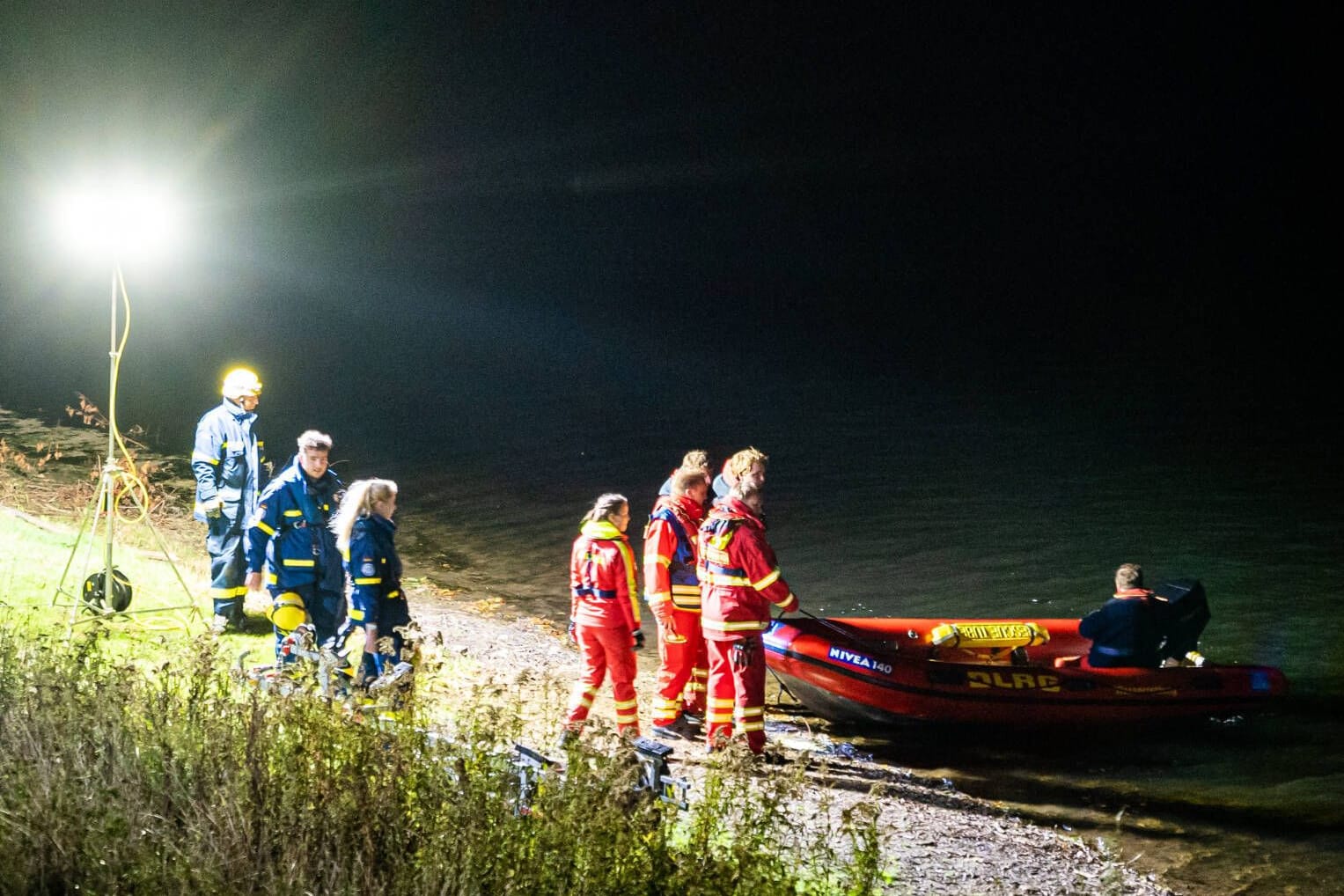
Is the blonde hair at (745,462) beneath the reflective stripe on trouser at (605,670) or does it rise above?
above

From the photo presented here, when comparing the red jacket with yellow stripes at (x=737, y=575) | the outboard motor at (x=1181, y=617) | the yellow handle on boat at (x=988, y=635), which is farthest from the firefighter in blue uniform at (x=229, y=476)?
the outboard motor at (x=1181, y=617)

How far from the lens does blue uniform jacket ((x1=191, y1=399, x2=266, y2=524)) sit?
812cm

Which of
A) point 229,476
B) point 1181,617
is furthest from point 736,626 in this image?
point 1181,617

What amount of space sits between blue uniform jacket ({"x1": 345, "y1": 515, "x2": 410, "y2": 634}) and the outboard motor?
6.04 meters

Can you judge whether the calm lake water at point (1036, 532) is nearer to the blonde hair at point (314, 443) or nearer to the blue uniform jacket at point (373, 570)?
the blue uniform jacket at point (373, 570)

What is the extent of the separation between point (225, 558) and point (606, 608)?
335cm

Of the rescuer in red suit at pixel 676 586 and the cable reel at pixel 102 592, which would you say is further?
the cable reel at pixel 102 592

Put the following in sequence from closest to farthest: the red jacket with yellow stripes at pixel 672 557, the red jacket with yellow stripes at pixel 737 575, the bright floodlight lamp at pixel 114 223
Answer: the red jacket with yellow stripes at pixel 737 575, the red jacket with yellow stripes at pixel 672 557, the bright floodlight lamp at pixel 114 223

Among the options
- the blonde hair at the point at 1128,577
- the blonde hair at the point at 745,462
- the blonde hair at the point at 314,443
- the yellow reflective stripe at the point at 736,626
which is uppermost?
the blonde hair at the point at 314,443

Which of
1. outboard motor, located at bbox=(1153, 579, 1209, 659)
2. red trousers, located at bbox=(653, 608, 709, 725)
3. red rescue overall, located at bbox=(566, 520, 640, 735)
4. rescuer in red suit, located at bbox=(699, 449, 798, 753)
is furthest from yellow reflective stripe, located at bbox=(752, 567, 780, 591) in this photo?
outboard motor, located at bbox=(1153, 579, 1209, 659)

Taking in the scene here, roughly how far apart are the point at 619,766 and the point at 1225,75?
79386 mm

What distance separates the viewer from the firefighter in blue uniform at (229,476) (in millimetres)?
8141

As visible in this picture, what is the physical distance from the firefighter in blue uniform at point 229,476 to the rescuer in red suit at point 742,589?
3.40 metres

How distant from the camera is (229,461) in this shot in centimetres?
818
